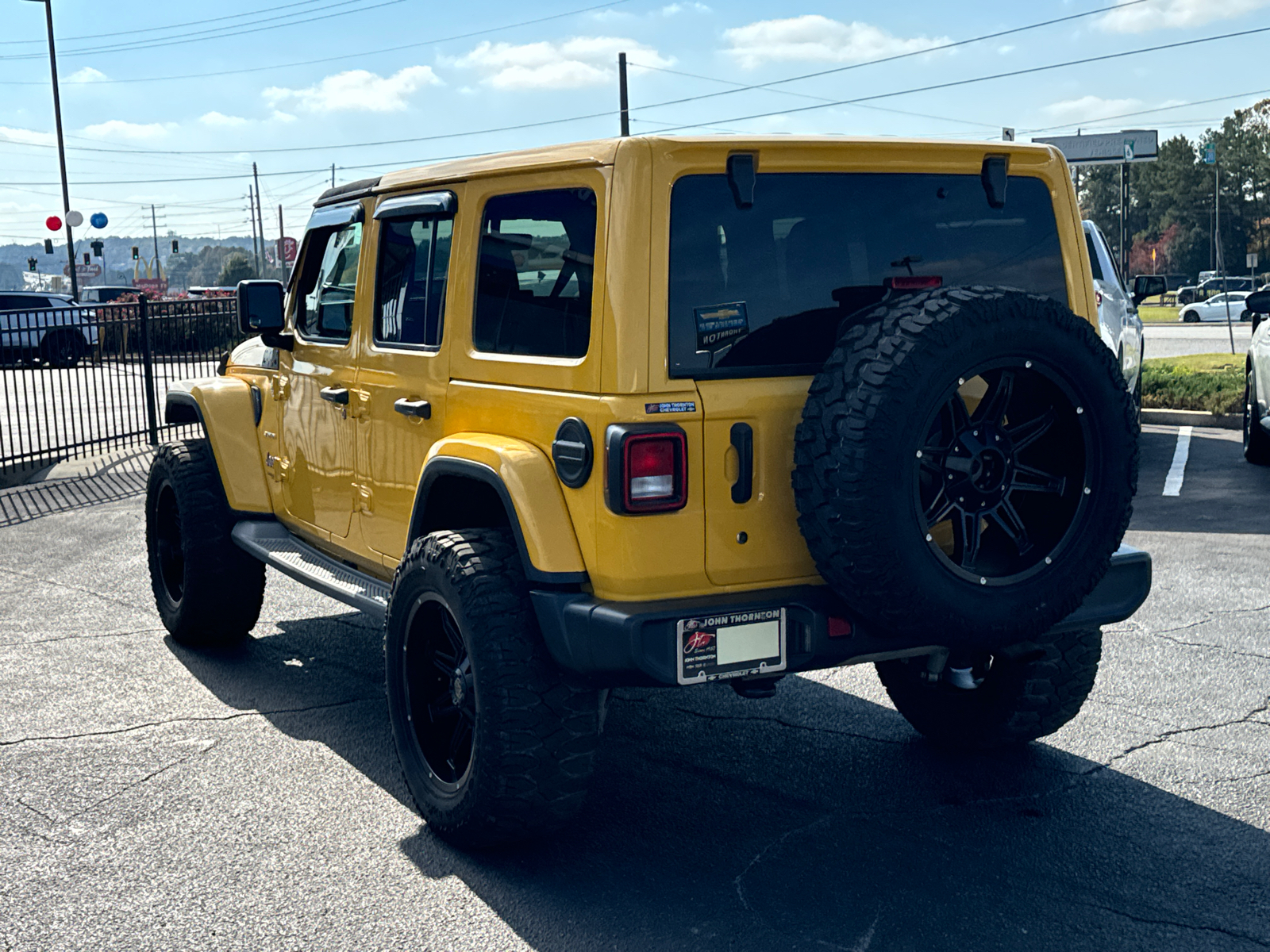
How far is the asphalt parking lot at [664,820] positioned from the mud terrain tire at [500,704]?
0.61ft

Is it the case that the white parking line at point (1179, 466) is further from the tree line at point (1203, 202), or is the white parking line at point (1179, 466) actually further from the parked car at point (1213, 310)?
the tree line at point (1203, 202)

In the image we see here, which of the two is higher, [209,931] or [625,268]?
[625,268]

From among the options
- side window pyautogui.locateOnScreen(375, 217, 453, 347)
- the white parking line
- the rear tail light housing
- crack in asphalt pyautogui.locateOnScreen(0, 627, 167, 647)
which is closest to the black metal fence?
crack in asphalt pyautogui.locateOnScreen(0, 627, 167, 647)

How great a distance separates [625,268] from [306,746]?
240cm

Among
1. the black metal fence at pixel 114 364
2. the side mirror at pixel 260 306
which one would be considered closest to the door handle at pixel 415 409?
the side mirror at pixel 260 306

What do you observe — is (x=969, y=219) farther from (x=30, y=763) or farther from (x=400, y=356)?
(x=30, y=763)

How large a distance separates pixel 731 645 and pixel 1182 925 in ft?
4.46

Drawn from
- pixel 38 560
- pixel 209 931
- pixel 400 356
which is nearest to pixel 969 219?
pixel 400 356

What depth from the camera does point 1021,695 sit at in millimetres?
4570

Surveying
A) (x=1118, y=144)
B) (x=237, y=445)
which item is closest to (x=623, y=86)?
(x=1118, y=144)

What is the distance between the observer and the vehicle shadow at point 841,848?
11.4 ft

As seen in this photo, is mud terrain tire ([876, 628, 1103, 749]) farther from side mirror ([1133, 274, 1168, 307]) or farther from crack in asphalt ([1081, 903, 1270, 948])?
side mirror ([1133, 274, 1168, 307])

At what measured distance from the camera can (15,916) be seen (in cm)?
359

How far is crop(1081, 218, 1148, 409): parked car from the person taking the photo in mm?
11211
